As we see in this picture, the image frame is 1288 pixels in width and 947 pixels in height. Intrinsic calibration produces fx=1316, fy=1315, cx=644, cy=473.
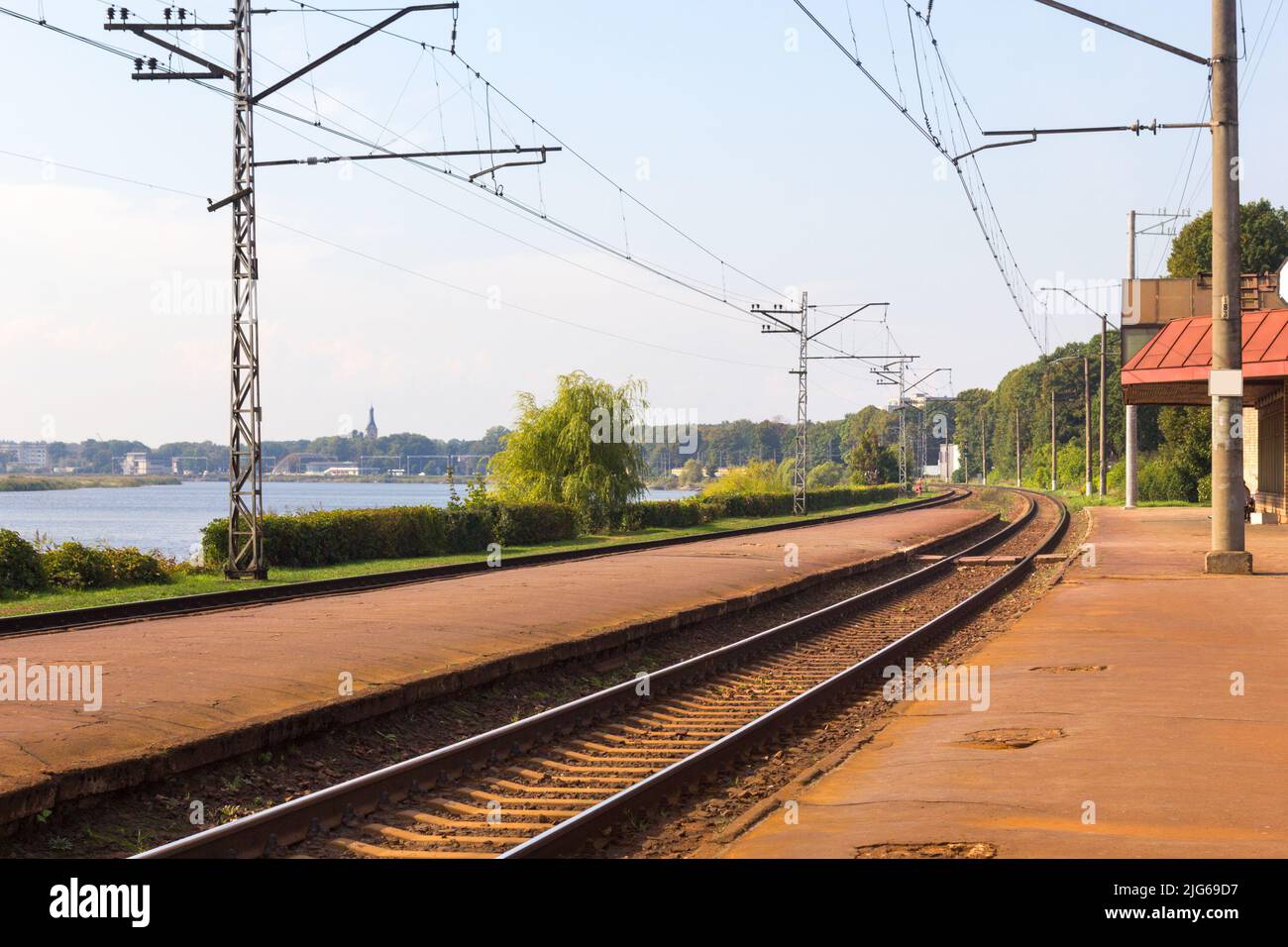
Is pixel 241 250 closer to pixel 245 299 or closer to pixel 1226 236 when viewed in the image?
pixel 245 299

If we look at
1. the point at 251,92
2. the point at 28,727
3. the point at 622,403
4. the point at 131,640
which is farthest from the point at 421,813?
the point at 622,403

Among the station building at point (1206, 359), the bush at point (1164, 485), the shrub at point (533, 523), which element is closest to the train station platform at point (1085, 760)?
the station building at point (1206, 359)

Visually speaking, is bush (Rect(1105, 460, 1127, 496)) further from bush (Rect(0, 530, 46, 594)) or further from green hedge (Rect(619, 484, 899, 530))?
bush (Rect(0, 530, 46, 594))

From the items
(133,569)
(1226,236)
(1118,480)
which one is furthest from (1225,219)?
(1118,480)

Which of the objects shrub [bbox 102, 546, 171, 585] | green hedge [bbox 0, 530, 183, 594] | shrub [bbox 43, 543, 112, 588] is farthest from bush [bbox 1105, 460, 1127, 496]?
shrub [bbox 43, 543, 112, 588]

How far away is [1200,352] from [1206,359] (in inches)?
20.7

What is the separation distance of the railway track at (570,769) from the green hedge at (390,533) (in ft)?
45.8

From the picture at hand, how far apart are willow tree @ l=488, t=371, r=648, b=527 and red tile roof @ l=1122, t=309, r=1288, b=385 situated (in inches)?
749

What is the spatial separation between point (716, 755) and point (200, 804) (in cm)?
379

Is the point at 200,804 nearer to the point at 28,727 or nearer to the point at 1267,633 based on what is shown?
the point at 28,727

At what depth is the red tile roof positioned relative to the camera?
112 feet

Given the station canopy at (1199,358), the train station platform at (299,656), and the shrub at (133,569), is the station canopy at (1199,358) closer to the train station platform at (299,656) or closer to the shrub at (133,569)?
the train station platform at (299,656)

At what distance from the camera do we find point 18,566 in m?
21.6

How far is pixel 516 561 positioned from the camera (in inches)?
1236
